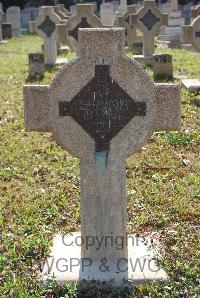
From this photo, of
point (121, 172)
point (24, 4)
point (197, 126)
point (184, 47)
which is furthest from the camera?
point (24, 4)

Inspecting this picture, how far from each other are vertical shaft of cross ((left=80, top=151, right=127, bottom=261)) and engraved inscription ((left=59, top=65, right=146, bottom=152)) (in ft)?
0.49

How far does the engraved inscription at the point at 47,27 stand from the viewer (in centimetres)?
1524

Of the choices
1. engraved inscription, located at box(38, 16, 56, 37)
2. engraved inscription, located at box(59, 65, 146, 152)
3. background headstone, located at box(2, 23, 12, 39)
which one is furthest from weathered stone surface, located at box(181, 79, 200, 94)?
background headstone, located at box(2, 23, 12, 39)

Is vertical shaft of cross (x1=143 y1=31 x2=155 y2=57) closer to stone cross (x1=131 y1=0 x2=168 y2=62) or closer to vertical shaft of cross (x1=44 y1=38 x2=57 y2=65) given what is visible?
stone cross (x1=131 y1=0 x2=168 y2=62)

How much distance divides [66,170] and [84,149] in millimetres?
2608

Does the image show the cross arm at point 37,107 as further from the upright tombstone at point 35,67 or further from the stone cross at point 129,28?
the stone cross at point 129,28

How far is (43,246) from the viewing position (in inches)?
179

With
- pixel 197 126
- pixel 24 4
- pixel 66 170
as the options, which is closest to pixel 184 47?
pixel 197 126

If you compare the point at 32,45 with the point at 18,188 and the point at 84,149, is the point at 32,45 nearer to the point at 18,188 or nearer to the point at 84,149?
the point at 18,188

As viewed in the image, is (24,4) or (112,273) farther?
(24,4)

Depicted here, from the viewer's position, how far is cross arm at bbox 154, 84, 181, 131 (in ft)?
12.5

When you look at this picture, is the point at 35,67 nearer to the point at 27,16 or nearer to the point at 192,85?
the point at 192,85

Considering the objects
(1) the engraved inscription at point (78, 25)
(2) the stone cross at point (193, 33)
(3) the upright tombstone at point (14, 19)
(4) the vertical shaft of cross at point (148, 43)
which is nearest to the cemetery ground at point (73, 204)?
(2) the stone cross at point (193, 33)

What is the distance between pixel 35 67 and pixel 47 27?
3.01 metres
